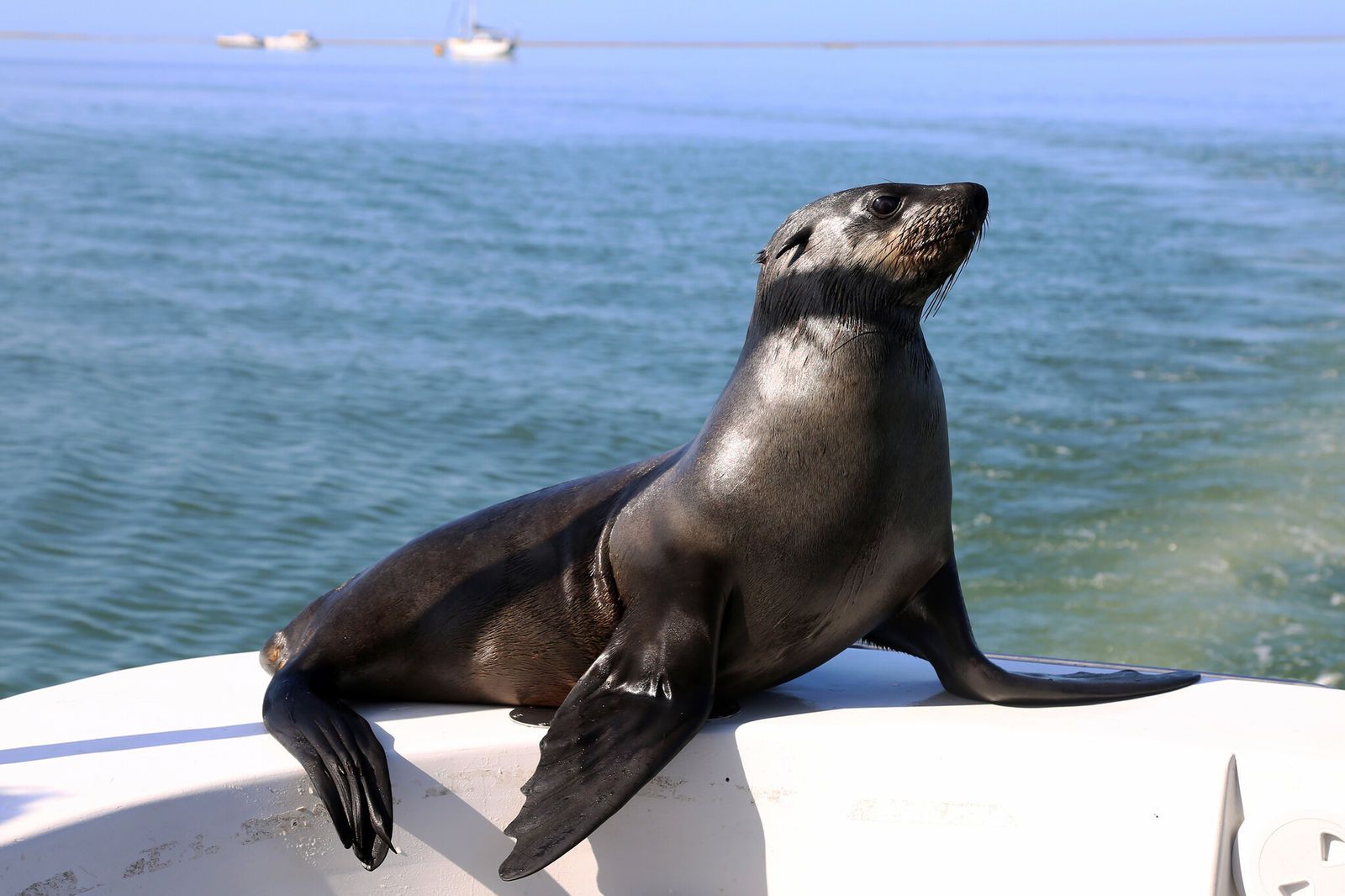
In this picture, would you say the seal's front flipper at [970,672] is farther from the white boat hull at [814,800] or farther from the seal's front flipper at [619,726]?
the seal's front flipper at [619,726]

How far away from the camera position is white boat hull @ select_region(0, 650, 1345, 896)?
244 cm

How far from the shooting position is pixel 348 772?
2414 mm

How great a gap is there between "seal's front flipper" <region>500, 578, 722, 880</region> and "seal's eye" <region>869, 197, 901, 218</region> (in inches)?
33.3

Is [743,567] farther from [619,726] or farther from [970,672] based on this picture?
[970,672]

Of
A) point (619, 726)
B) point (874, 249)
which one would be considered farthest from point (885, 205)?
point (619, 726)

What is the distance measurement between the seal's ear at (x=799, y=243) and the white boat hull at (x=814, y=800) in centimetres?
94

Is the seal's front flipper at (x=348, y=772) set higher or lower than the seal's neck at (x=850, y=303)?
lower

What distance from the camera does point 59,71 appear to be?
56.4 meters

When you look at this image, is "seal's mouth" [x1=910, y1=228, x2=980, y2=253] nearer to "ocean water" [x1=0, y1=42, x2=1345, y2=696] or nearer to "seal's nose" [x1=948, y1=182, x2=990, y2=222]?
"seal's nose" [x1=948, y1=182, x2=990, y2=222]

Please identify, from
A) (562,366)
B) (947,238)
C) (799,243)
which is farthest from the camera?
(562,366)

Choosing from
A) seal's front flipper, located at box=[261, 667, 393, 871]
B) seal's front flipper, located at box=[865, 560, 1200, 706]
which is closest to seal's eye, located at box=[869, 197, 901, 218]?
seal's front flipper, located at box=[865, 560, 1200, 706]

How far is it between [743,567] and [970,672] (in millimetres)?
560

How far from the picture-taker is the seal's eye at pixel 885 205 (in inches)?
107

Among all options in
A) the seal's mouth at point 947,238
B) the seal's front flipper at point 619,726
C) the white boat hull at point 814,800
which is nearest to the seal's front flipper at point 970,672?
the white boat hull at point 814,800
